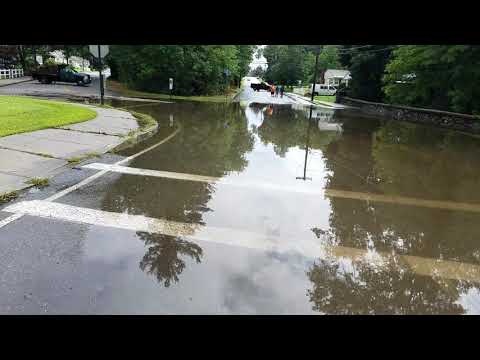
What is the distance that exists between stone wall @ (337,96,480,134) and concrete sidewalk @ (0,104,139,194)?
1787cm

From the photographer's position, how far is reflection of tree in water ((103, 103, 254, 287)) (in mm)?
4105

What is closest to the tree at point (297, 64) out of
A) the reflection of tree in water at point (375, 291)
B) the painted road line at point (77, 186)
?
the painted road line at point (77, 186)

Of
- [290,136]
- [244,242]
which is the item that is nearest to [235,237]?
[244,242]

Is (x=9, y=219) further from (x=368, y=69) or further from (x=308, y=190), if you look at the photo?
(x=368, y=69)

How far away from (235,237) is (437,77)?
23041 millimetres

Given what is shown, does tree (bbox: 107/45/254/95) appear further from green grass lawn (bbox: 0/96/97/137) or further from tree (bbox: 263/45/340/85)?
tree (bbox: 263/45/340/85)

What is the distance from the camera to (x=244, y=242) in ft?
15.0

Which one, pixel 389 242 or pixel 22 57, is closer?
pixel 389 242

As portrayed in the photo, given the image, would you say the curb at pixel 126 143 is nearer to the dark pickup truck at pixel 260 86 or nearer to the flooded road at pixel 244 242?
the flooded road at pixel 244 242

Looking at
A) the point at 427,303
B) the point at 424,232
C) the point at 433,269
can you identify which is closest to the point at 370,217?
the point at 424,232

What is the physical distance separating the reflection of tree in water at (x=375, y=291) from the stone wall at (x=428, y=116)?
17856 millimetres

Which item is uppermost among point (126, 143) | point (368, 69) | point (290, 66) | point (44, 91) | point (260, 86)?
point (290, 66)
